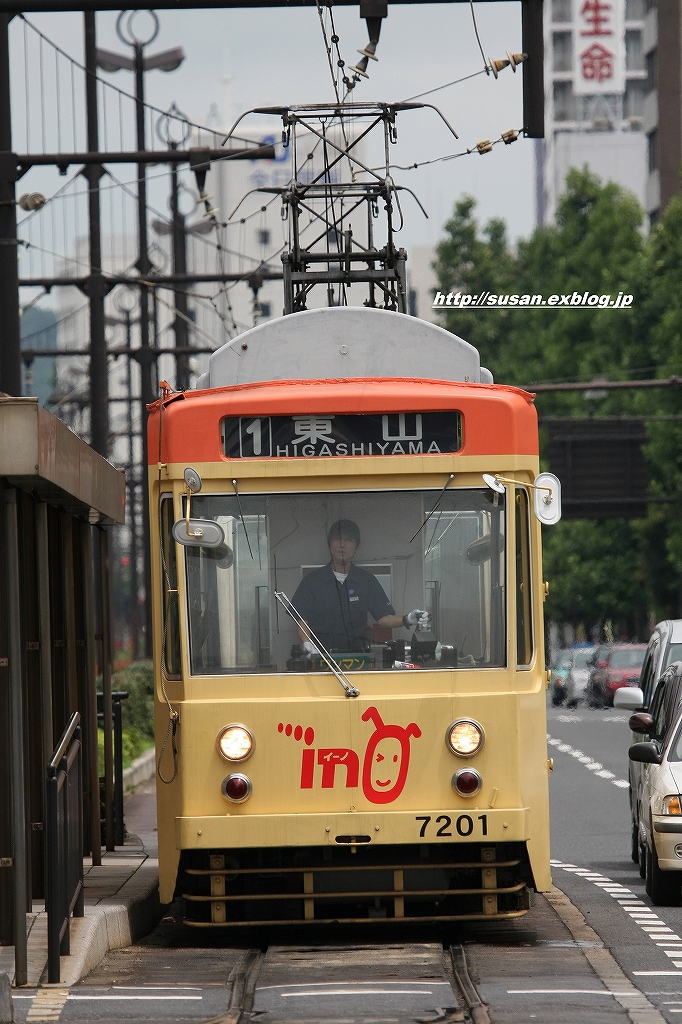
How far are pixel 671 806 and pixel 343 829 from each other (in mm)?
3937

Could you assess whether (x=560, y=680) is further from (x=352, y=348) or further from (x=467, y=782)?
(x=467, y=782)

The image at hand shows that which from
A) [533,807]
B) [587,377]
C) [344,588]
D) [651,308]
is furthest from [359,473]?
[587,377]

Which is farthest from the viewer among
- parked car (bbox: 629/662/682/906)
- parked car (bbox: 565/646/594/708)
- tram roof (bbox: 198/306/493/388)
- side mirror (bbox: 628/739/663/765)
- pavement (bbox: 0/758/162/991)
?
parked car (bbox: 565/646/594/708)

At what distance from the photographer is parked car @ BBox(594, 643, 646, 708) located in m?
47.2

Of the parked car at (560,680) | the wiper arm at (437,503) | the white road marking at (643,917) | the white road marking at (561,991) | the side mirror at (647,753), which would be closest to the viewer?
the white road marking at (561,991)

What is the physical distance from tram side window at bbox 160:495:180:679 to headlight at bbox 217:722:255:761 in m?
0.46

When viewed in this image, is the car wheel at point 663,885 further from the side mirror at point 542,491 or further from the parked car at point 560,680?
the parked car at point 560,680

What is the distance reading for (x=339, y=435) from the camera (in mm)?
10500

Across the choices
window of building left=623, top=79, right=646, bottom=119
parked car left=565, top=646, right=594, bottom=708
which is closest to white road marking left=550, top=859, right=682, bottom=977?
parked car left=565, top=646, right=594, bottom=708

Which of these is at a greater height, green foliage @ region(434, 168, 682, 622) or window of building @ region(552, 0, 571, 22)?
window of building @ region(552, 0, 571, 22)

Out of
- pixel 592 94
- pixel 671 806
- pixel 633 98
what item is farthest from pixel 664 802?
pixel 633 98

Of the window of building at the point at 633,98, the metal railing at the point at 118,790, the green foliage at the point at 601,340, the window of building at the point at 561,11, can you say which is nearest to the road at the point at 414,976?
the metal railing at the point at 118,790

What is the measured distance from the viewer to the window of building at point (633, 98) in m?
133

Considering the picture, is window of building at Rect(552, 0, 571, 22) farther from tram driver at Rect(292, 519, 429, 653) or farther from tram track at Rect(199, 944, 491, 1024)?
tram track at Rect(199, 944, 491, 1024)
